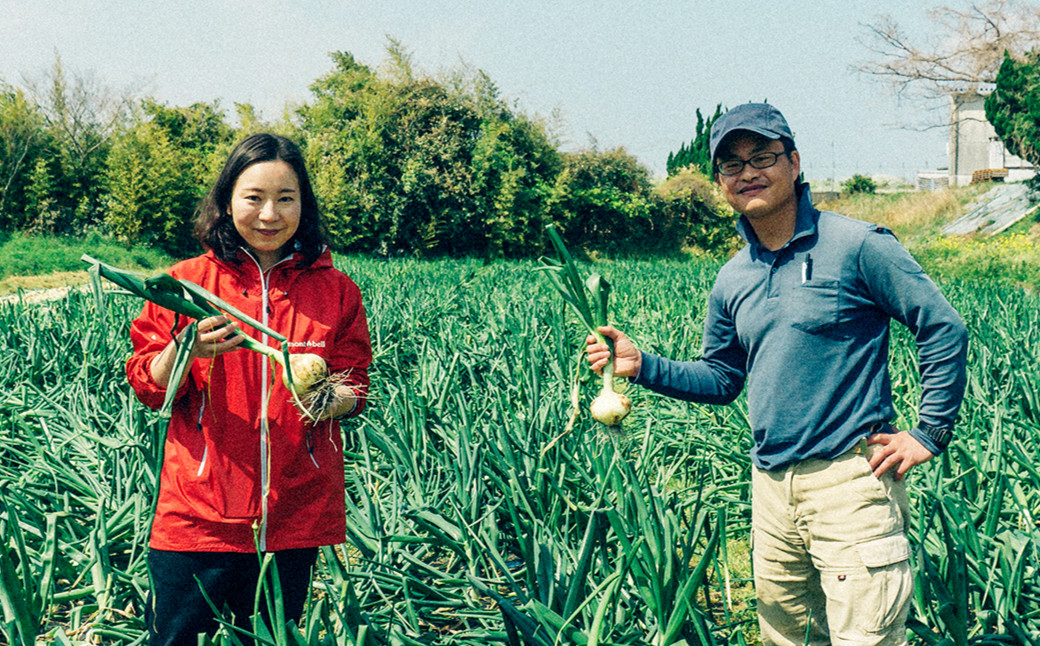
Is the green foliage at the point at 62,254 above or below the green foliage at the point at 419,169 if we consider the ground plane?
below

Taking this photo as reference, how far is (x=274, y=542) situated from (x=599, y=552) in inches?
26.0

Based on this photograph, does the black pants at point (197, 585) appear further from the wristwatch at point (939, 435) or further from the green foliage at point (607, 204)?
the green foliage at point (607, 204)

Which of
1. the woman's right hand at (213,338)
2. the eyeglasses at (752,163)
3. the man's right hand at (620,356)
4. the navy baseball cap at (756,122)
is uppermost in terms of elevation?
the navy baseball cap at (756,122)

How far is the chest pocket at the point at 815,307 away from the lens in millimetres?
1496

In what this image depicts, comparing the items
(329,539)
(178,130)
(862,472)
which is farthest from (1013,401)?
(178,130)

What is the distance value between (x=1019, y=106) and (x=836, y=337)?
20957 millimetres

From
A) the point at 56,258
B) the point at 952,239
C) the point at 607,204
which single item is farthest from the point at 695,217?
the point at 56,258

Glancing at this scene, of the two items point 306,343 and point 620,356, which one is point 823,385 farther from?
point 306,343

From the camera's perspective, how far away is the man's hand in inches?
56.4

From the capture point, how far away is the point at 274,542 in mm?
1428

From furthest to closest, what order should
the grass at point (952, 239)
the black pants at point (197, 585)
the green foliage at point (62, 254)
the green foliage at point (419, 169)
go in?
the green foliage at point (419, 169) → the green foliage at point (62, 254) → the grass at point (952, 239) → the black pants at point (197, 585)

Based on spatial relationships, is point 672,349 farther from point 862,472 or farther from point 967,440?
point 862,472

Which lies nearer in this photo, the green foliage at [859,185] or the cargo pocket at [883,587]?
the cargo pocket at [883,587]

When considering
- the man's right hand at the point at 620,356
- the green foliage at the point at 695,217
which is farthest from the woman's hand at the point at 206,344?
the green foliage at the point at 695,217
